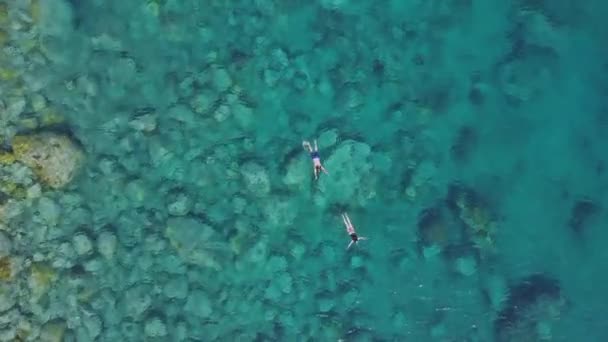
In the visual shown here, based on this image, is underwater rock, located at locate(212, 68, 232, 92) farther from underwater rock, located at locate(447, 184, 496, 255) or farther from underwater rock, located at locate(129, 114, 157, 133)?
underwater rock, located at locate(447, 184, 496, 255)

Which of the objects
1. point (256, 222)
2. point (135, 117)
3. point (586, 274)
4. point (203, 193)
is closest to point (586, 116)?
point (586, 274)

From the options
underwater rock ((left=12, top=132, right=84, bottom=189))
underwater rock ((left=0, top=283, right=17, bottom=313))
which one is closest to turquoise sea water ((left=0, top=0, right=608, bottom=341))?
underwater rock ((left=0, top=283, right=17, bottom=313))

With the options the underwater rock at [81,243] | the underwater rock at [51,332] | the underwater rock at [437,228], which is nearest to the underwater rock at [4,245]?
the underwater rock at [81,243]

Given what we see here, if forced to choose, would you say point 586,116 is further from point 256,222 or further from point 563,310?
point 256,222

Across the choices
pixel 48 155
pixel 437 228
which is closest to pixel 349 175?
pixel 437 228

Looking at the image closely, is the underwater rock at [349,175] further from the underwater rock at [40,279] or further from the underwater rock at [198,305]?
the underwater rock at [40,279]

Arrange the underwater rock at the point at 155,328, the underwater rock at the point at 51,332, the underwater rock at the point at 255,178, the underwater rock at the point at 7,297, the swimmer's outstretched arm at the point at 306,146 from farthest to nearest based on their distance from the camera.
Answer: the swimmer's outstretched arm at the point at 306,146, the underwater rock at the point at 255,178, the underwater rock at the point at 155,328, the underwater rock at the point at 51,332, the underwater rock at the point at 7,297
